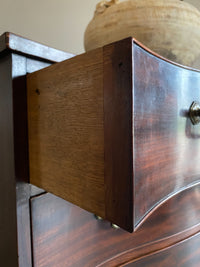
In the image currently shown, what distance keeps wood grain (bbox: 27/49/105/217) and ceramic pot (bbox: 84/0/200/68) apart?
163 millimetres

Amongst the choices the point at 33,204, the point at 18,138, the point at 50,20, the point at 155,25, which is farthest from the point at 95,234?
the point at 50,20

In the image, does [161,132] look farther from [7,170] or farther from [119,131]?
[7,170]

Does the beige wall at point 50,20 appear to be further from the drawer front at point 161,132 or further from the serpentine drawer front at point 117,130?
the drawer front at point 161,132

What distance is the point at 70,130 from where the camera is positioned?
1.07ft

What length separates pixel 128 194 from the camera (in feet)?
0.83

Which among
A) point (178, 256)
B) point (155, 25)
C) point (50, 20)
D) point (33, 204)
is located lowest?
point (178, 256)

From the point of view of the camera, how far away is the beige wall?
0.75 m

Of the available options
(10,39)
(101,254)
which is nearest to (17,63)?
(10,39)

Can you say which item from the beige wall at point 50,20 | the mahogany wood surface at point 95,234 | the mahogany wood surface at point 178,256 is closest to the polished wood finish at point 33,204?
the mahogany wood surface at point 95,234

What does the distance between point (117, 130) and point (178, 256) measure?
607 mm

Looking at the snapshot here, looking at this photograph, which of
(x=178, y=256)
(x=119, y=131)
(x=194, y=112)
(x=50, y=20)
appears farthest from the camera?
(x=50, y=20)

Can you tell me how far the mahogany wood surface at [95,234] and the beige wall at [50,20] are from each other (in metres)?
0.66

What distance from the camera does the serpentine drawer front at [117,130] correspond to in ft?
0.83

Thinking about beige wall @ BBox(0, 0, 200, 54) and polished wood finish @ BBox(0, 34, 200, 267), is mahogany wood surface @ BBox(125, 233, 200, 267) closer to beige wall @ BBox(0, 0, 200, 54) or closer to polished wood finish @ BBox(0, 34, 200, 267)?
polished wood finish @ BBox(0, 34, 200, 267)
